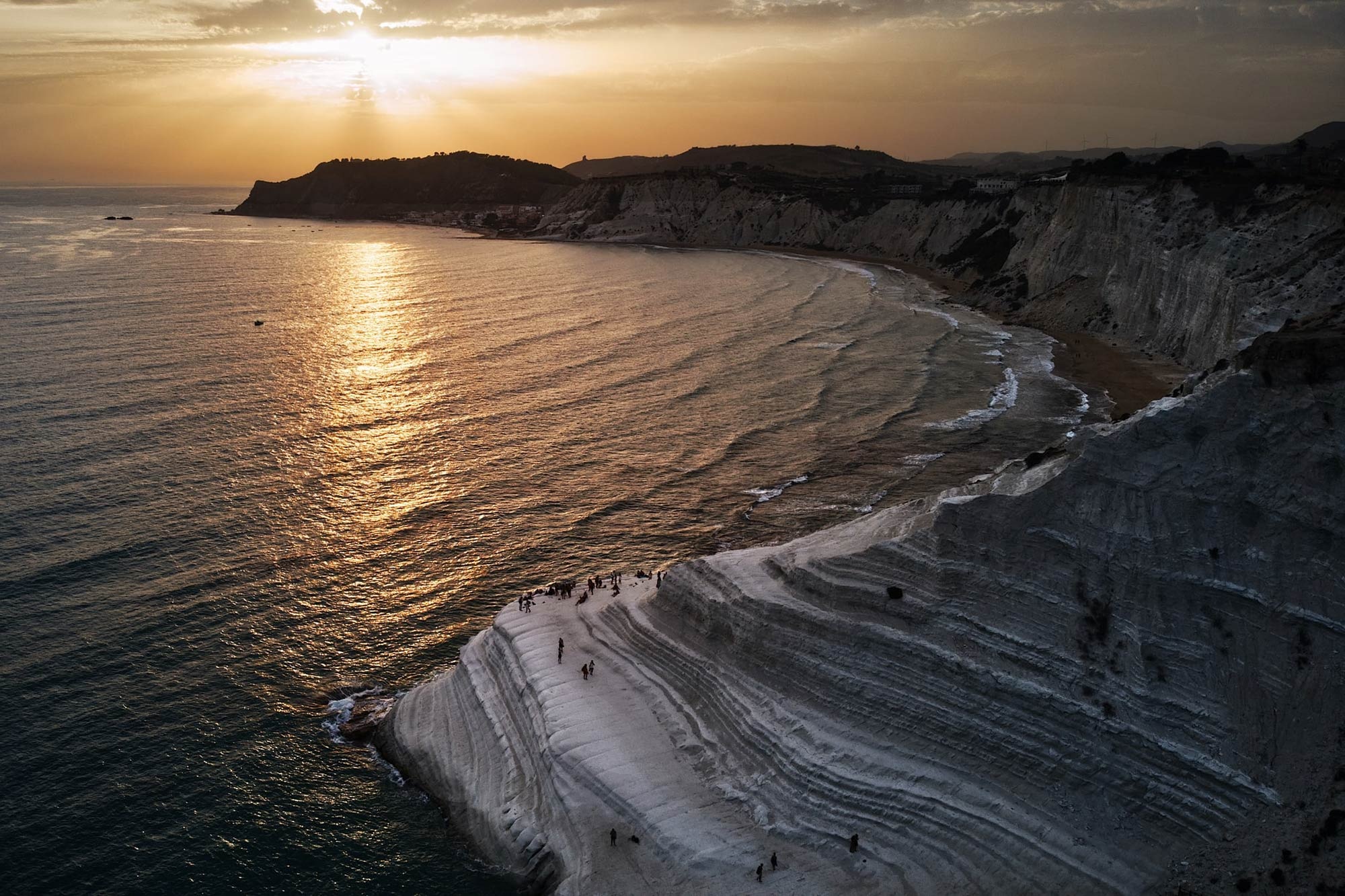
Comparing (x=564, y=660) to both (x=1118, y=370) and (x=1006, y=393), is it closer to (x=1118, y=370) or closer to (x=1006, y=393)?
(x=1006, y=393)

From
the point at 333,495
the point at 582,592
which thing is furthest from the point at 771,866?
the point at 333,495

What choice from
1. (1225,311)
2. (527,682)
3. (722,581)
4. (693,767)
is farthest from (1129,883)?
(1225,311)

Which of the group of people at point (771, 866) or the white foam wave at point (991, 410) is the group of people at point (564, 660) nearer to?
the group of people at point (771, 866)

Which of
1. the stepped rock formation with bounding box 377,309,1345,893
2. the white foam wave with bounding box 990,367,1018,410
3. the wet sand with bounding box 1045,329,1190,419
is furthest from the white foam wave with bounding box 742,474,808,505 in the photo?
the wet sand with bounding box 1045,329,1190,419

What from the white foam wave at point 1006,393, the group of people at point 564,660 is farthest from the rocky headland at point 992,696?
the white foam wave at point 1006,393

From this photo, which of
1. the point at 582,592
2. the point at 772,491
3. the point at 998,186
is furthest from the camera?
the point at 998,186

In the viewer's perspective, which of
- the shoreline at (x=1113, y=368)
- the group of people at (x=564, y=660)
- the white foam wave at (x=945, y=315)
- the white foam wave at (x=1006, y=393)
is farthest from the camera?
the white foam wave at (x=945, y=315)
